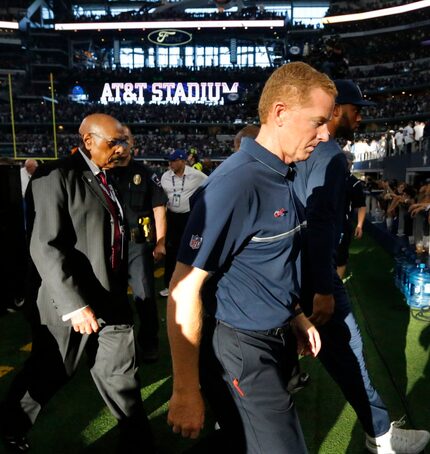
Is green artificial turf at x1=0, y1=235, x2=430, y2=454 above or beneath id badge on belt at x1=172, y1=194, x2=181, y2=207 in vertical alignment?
beneath

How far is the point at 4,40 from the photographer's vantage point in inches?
2413

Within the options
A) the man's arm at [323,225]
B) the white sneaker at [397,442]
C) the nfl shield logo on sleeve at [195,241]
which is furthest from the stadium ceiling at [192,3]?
the nfl shield logo on sleeve at [195,241]

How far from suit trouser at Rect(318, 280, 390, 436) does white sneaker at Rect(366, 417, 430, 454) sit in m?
0.04

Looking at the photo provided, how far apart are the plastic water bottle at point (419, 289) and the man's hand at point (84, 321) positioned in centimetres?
446

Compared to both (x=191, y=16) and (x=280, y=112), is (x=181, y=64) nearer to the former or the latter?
(x=191, y=16)

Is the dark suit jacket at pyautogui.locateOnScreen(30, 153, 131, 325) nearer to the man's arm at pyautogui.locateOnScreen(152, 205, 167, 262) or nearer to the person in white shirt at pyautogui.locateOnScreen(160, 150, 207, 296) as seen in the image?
the man's arm at pyautogui.locateOnScreen(152, 205, 167, 262)

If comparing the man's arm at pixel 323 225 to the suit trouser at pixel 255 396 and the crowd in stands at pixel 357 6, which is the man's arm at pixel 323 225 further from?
the crowd in stands at pixel 357 6

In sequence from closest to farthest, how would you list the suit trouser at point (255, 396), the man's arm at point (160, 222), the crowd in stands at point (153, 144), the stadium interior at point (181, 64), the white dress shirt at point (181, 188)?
the suit trouser at point (255, 396) → the man's arm at point (160, 222) → the white dress shirt at point (181, 188) → the crowd in stands at point (153, 144) → the stadium interior at point (181, 64)

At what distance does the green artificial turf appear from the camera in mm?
3014

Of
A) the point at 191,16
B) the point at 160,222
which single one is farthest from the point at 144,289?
the point at 191,16

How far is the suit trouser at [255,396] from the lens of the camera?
1.69m

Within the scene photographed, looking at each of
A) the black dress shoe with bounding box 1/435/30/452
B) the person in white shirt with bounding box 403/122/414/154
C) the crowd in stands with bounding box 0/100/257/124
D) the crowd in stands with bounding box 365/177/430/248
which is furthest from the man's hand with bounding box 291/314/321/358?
the crowd in stands with bounding box 0/100/257/124

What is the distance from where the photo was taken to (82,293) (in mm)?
2529

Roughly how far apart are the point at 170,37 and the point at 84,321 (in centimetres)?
6863
